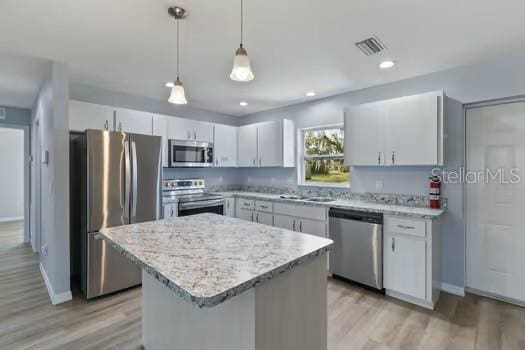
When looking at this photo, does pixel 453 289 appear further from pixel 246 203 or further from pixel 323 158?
pixel 246 203

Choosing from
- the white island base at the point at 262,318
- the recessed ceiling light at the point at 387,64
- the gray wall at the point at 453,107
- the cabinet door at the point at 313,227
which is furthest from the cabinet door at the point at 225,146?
the white island base at the point at 262,318

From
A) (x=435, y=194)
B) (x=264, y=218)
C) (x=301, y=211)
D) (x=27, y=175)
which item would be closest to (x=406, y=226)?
(x=435, y=194)

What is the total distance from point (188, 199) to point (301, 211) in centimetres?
163

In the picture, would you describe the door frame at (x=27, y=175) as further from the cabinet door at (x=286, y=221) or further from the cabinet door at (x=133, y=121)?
the cabinet door at (x=286, y=221)

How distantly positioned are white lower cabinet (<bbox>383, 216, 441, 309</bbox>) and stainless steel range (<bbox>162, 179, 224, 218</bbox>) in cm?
247

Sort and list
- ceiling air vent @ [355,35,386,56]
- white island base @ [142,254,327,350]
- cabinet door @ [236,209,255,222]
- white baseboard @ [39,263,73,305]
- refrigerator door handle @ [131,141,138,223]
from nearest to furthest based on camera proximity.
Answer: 1. white island base @ [142,254,327,350]
2. ceiling air vent @ [355,35,386,56]
3. white baseboard @ [39,263,73,305]
4. refrigerator door handle @ [131,141,138,223]
5. cabinet door @ [236,209,255,222]

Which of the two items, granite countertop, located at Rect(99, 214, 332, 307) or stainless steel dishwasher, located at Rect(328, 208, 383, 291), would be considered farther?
stainless steel dishwasher, located at Rect(328, 208, 383, 291)

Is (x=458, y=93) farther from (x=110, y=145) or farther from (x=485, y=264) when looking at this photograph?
(x=110, y=145)

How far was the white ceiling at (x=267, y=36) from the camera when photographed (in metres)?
1.80

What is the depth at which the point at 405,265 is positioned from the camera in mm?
2727

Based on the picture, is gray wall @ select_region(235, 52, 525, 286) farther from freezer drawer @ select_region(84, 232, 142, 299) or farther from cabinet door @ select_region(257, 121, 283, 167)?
freezer drawer @ select_region(84, 232, 142, 299)

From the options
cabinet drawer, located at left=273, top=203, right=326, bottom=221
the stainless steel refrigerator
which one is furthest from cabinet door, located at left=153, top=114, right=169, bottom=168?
cabinet drawer, located at left=273, top=203, right=326, bottom=221

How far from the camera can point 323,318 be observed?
151 cm

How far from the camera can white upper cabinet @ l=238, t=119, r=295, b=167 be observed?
4309 mm
